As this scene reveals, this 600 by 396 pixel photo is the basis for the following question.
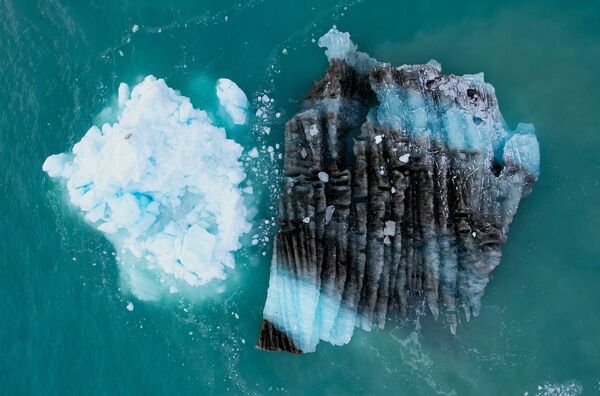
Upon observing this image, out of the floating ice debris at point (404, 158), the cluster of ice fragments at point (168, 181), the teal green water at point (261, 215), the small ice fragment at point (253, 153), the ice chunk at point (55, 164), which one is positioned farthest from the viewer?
the ice chunk at point (55, 164)

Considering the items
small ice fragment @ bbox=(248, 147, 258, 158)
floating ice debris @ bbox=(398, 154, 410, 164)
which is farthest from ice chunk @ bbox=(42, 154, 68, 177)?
floating ice debris @ bbox=(398, 154, 410, 164)

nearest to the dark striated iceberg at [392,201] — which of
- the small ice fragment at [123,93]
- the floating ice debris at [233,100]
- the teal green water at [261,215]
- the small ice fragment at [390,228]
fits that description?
the small ice fragment at [390,228]

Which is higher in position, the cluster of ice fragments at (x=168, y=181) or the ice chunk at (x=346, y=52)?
the ice chunk at (x=346, y=52)

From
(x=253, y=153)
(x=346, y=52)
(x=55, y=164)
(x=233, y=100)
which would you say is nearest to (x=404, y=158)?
(x=346, y=52)

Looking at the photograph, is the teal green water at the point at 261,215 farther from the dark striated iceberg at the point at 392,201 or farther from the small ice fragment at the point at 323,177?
the small ice fragment at the point at 323,177

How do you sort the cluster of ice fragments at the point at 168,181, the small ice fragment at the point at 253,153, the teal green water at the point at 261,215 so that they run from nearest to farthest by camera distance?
the cluster of ice fragments at the point at 168,181
the teal green water at the point at 261,215
the small ice fragment at the point at 253,153

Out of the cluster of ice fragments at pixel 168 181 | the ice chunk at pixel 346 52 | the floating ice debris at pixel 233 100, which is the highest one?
the ice chunk at pixel 346 52

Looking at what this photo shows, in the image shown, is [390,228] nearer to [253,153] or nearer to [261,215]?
[261,215]
